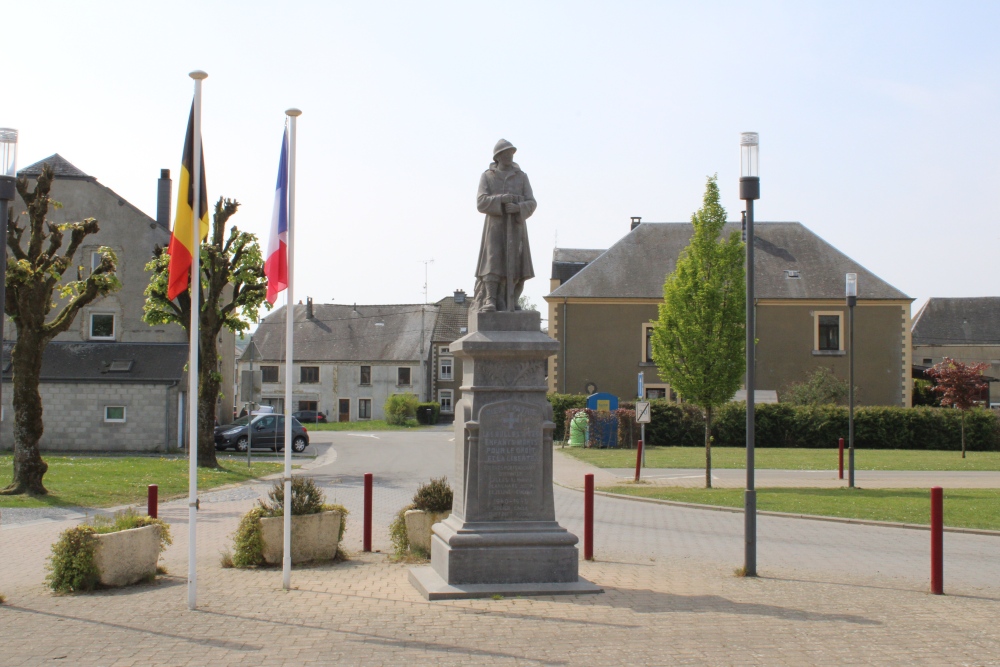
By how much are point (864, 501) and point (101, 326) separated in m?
27.1

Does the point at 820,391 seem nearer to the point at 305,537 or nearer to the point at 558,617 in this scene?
the point at 305,537

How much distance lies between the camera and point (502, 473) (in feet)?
27.5

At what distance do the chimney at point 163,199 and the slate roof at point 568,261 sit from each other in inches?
821

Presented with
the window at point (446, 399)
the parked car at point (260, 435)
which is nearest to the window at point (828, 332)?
the parked car at point (260, 435)

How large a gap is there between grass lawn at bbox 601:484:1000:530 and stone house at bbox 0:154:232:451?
1809 cm

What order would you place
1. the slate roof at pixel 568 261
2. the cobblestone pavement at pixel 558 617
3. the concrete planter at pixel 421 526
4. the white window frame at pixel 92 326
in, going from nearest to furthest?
the cobblestone pavement at pixel 558 617 → the concrete planter at pixel 421 526 → the white window frame at pixel 92 326 → the slate roof at pixel 568 261

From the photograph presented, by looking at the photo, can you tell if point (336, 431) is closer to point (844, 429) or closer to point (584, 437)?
point (584, 437)

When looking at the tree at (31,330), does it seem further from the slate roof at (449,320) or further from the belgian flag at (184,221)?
the slate roof at (449,320)

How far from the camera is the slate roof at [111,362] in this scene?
3117cm

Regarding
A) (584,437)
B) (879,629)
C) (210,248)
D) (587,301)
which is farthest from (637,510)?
(587,301)

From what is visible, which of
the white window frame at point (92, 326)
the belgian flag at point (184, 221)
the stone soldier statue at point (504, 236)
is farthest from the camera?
the white window frame at point (92, 326)

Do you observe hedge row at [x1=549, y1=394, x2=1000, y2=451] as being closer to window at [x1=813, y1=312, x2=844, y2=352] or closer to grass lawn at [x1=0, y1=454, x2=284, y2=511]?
window at [x1=813, y1=312, x2=844, y2=352]

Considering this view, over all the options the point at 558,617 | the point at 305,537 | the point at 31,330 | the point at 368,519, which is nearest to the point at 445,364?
the point at 31,330

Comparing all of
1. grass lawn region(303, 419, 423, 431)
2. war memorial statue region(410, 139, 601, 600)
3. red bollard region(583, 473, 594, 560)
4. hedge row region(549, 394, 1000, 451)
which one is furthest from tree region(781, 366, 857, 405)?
war memorial statue region(410, 139, 601, 600)
